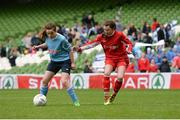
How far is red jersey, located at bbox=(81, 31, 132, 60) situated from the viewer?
16078mm

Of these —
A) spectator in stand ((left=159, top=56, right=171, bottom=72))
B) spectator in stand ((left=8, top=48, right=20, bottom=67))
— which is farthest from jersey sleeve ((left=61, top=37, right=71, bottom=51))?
spectator in stand ((left=8, top=48, right=20, bottom=67))

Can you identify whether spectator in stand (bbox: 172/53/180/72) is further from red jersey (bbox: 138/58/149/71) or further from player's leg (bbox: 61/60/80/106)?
player's leg (bbox: 61/60/80/106)

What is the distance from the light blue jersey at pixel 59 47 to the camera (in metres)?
15.7

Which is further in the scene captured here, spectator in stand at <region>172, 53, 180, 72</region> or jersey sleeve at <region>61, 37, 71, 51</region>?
spectator in stand at <region>172, 53, 180, 72</region>

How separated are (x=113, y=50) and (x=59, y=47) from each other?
1.47m

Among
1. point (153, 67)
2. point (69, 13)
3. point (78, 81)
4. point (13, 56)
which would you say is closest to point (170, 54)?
point (153, 67)

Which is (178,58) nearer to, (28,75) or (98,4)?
(28,75)

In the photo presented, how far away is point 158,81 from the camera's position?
27.7m

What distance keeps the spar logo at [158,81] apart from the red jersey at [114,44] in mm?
11427

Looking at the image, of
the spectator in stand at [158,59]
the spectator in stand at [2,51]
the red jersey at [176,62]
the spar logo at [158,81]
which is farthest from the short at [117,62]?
the spectator in stand at [2,51]

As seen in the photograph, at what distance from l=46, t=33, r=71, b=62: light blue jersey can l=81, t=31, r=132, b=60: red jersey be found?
0.52 m

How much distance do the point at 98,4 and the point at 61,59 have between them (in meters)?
26.7

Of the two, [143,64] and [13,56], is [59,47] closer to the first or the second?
[143,64]

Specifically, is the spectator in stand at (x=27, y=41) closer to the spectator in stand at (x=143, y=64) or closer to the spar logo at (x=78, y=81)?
the spar logo at (x=78, y=81)
